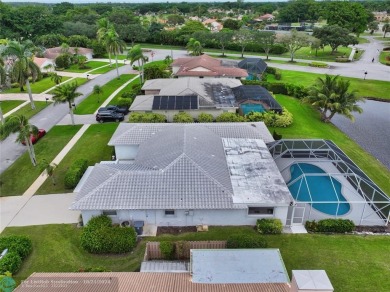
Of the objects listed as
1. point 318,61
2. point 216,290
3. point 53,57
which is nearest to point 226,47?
point 318,61

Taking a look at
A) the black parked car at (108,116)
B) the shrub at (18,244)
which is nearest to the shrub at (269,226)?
the shrub at (18,244)

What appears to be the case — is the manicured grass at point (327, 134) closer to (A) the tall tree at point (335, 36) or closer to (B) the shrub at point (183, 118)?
(B) the shrub at point (183, 118)

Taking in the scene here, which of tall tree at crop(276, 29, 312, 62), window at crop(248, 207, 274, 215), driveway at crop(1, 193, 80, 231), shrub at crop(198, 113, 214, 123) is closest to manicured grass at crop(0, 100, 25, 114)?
driveway at crop(1, 193, 80, 231)

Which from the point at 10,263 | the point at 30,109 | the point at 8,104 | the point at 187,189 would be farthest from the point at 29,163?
the point at 8,104

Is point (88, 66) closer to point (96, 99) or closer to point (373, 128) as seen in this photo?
point (96, 99)

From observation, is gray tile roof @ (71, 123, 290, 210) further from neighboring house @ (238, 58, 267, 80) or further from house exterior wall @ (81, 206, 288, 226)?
neighboring house @ (238, 58, 267, 80)
